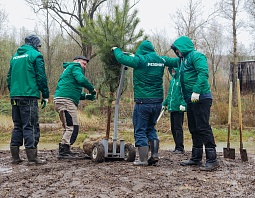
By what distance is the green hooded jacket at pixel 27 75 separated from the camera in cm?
562

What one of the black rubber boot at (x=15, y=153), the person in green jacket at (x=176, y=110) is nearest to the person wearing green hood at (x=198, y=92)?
the person in green jacket at (x=176, y=110)

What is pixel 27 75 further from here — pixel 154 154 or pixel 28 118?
pixel 154 154

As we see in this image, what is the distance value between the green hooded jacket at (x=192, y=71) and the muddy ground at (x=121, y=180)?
1.18 m

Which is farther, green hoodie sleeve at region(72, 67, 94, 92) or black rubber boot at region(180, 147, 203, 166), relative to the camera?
green hoodie sleeve at region(72, 67, 94, 92)

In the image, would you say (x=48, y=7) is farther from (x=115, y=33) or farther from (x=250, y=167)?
(x=250, y=167)

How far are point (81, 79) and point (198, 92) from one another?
2068 mm

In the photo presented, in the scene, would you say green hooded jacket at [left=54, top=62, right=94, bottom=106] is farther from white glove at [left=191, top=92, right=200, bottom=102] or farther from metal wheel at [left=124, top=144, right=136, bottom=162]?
white glove at [left=191, top=92, right=200, bottom=102]

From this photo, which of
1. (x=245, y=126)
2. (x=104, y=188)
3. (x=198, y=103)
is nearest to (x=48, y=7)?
(x=245, y=126)

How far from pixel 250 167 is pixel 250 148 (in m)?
2.97

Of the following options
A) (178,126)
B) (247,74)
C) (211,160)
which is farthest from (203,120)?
(247,74)

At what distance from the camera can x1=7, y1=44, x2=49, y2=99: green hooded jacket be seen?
562cm

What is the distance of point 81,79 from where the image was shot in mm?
6086

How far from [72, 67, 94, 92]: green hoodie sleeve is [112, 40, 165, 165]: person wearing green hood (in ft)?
3.03

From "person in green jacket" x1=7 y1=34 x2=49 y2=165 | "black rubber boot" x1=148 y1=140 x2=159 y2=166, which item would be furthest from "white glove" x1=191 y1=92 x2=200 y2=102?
"person in green jacket" x1=7 y1=34 x2=49 y2=165
